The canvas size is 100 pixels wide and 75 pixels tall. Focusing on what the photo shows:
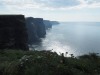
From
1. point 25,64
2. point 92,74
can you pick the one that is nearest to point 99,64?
point 92,74

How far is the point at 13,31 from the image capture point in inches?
3706

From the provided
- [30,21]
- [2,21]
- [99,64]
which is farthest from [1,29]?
[30,21]

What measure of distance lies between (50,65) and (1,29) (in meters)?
82.1

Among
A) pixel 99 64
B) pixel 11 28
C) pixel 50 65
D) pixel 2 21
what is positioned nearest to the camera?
pixel 50 65

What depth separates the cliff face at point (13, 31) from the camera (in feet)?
291

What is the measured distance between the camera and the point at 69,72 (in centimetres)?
999

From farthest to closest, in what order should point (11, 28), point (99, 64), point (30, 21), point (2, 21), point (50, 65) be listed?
point (30, 21) < point (11, 28) < point (2, 21) < point (99, 64) < point (50, 65)

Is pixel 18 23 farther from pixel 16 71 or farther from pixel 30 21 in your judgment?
pixel 30 21

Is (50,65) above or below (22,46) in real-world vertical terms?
above

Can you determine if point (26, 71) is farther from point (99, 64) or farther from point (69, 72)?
point (99, 64)

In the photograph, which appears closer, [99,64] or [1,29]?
[99,64]

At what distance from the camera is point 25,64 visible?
10477 millimetres

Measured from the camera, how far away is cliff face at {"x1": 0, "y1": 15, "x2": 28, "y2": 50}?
88.8m

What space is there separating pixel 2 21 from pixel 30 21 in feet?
358
